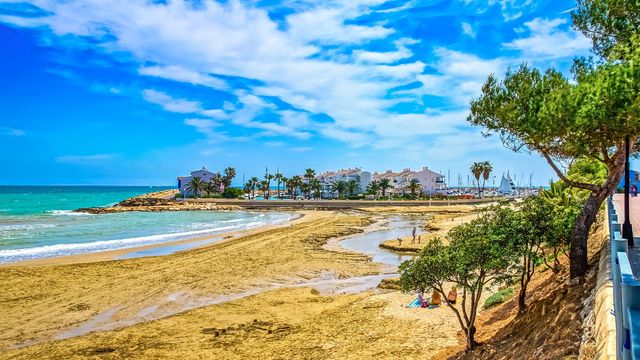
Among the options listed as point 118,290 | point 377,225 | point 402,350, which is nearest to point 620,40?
point 402,350

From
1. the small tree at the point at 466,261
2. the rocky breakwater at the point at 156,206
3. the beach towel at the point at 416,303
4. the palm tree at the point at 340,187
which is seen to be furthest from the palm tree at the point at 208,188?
the small tree at the point at 466,261

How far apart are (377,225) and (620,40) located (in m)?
45.2

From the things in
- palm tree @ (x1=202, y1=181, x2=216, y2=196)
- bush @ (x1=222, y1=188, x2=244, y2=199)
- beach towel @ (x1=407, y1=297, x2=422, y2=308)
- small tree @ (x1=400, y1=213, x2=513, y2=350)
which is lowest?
beach towel @ (x1=407, y1=297, x2=422, y2=308)

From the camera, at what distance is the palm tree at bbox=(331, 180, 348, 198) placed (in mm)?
116312

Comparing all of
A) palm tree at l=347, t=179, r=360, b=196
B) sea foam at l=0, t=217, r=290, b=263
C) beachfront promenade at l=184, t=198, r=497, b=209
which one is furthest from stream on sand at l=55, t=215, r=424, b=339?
palm tree at l=347, t=179, r=360, b=196

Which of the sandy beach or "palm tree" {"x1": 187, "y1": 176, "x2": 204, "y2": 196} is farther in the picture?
"palm tree" {"x1": 187, "y1": 176, "x2": 204, "y2": 196}

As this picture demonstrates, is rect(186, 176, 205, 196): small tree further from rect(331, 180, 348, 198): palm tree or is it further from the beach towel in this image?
the beach towel

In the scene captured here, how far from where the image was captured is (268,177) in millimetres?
125438

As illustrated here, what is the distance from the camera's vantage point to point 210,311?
55.0 ft

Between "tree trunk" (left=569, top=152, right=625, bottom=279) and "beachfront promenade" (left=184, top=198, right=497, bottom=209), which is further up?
"tree trunk" (left=569, top=152, right=625, bottom=279)

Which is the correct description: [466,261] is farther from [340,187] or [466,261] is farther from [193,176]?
[193,176]

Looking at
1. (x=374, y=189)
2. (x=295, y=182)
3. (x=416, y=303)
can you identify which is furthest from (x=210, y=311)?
(x=295, y=182)

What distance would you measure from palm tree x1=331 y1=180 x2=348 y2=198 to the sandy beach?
289 feet

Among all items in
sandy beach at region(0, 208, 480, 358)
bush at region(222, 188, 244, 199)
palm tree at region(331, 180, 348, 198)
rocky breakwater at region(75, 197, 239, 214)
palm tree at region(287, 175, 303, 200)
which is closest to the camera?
sandy beach at region(0, 208, 480, 358)
